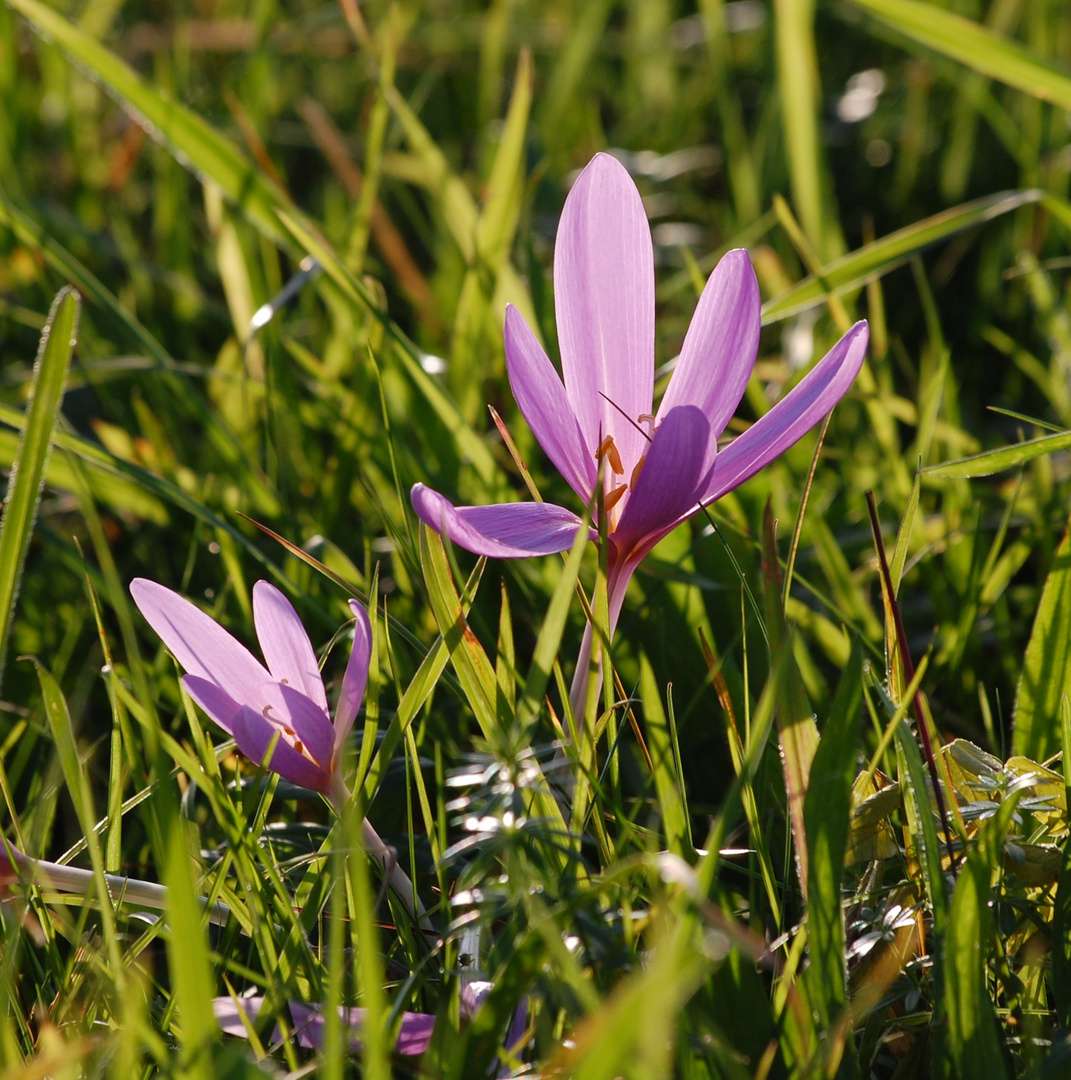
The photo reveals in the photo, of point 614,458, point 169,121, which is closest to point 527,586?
point 614,458

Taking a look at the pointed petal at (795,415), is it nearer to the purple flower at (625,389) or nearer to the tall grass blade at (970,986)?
the purple flower at (625,389)

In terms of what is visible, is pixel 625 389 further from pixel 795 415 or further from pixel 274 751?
pixel 274 751

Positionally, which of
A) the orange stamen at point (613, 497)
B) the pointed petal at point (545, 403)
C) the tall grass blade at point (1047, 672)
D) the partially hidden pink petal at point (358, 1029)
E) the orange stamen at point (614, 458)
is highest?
the pointed petal at point (545, 403)

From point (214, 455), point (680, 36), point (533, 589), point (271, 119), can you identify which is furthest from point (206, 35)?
point (533, 589)

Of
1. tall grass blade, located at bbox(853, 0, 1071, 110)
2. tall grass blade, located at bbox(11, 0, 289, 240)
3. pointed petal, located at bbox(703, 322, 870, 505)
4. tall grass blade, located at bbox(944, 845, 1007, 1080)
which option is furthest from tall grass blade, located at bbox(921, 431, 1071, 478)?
tall grass blade, located at bbox(11, 0, 289, 240)

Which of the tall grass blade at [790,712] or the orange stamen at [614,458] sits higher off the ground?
the orange stamen at [614,458]

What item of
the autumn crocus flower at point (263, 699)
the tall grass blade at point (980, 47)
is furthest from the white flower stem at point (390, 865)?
the tall grass blade at point (980, 47)

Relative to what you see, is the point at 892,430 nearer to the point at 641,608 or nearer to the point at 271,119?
the point at 641,608
